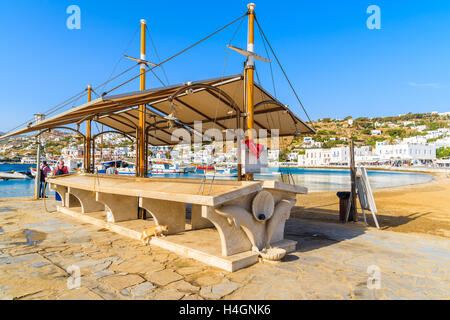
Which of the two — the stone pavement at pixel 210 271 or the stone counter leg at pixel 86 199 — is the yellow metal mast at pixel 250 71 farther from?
the stone counter leg at pixel 86 199

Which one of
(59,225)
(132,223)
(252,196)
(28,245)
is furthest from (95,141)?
(252,196)

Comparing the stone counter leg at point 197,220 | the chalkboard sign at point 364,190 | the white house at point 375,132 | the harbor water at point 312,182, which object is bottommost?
the harbor water at point 312,182

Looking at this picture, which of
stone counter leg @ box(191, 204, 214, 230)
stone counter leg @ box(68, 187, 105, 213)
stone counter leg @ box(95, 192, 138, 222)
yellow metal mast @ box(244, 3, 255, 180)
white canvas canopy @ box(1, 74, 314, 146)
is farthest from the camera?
stone counter leg @ box(68, 187, 105, 213)

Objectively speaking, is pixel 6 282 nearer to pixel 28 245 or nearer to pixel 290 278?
pixel 28 245

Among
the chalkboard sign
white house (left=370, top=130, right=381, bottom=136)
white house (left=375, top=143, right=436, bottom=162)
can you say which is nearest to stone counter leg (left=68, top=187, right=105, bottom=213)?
the chalkboard sign

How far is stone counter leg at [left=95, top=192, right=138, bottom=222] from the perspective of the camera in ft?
20.6

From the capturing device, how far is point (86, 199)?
8078mm

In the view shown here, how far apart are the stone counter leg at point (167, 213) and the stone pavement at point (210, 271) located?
0.71m

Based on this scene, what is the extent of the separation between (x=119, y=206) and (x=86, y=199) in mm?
2238

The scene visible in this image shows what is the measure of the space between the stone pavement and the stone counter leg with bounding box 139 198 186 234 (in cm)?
71

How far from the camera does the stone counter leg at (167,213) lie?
16.9ft

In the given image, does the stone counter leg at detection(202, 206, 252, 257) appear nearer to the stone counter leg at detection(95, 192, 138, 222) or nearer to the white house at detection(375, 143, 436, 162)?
the stone counter leg at detection(95, 192, 138, 222)

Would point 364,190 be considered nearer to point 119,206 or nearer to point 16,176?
point 119,206

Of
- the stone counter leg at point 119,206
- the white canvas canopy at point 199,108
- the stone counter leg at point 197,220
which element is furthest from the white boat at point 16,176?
the stone counter leg at point 197,220
